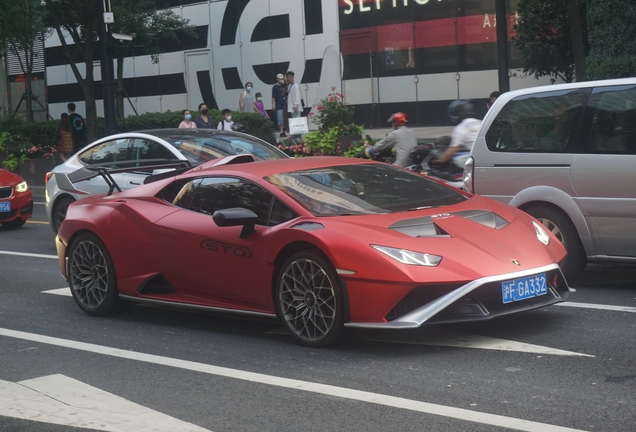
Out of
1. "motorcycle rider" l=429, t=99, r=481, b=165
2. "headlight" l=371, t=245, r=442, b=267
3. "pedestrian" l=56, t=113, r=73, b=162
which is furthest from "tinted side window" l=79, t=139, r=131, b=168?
"pedestrian" l=56, t=113, r=73, b=162

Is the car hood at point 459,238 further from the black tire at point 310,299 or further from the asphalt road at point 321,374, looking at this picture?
the asphalt road at point 321,374

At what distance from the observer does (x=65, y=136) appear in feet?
80.1

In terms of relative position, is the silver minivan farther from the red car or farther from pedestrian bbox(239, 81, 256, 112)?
pedestrian bbox(239, 81, 256, 112)

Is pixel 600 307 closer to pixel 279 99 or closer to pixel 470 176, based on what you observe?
pixel 470 176

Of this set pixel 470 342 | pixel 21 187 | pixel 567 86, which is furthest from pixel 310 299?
pixel 21 187

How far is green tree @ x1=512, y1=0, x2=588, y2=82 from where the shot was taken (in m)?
24.1

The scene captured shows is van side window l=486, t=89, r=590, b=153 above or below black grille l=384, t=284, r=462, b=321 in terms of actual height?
above

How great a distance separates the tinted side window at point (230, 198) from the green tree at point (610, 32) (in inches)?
515

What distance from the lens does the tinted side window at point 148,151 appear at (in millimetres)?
12391

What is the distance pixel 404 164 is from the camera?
13062 millimetres

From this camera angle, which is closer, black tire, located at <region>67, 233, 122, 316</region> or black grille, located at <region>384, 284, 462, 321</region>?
black grille, located at <region>384, 284, 462, 321</region>

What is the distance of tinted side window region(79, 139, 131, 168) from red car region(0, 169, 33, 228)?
2525mm

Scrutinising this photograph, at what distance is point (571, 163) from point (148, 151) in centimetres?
588

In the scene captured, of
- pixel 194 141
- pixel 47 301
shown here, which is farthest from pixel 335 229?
pixel 194 141
